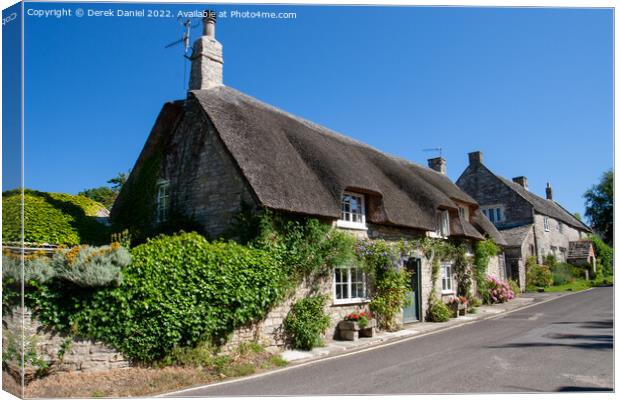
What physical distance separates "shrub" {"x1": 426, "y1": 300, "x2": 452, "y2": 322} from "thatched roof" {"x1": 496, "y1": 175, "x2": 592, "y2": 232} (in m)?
13.7

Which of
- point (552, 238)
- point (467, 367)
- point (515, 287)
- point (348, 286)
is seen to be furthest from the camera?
point (552, 238)

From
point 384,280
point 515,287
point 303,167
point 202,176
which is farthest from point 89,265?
point 515,287

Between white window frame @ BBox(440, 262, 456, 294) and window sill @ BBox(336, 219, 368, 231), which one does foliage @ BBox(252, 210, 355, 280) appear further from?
white window frame @ BBox(440, 262, 456, 294)

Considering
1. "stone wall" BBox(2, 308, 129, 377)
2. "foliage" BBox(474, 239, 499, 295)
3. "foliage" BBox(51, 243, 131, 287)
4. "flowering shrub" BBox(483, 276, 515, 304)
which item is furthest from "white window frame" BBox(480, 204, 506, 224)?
"stone wall" BBox(2, 308, 129, 377)

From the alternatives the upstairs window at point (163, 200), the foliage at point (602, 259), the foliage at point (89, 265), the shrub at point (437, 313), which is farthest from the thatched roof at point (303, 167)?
the foliage at point (602, 259)

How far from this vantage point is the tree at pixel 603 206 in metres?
8.52

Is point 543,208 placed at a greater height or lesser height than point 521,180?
lesser

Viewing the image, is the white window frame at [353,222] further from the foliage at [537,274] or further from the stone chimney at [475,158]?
the stone chimney at [475,158]

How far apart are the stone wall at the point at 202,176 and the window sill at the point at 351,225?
277 centimetres

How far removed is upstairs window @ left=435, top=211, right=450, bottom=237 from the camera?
17895mm

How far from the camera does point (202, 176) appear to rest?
1291 centimetres

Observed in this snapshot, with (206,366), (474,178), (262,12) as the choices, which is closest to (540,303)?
(474,178)

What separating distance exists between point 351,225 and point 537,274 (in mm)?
17241

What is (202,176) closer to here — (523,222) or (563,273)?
Answer: (523,222)
